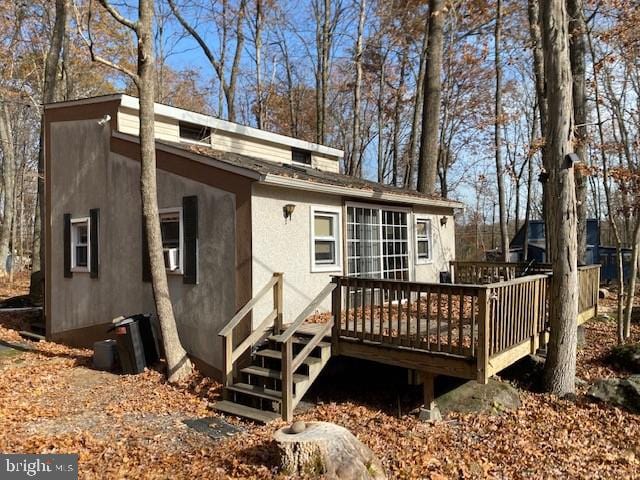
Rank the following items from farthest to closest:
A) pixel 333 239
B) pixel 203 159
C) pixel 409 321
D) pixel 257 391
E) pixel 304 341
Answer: pixel 333 239
pixel 203 159
pixel 304 341
pixel 257 391
pixel 409 321

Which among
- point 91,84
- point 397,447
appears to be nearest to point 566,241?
point 397,447

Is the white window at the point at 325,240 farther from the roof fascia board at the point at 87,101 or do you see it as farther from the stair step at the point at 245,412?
the roof fascia board at the point at 87,101

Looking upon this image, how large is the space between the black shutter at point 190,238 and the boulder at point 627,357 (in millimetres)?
7399

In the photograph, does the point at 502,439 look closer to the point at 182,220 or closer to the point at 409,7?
the point at 182,220

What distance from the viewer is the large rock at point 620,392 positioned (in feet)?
21.6

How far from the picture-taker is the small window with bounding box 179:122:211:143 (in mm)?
11266

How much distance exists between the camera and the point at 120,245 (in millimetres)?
9375

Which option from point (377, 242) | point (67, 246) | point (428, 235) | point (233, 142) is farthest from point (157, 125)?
point (428, 235)

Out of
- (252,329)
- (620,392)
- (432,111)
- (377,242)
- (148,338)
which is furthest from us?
(432,111)

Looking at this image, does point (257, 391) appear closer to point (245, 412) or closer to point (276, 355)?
point (245, 412)

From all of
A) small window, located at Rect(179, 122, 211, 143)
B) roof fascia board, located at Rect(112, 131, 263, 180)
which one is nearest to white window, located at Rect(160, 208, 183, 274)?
roof fascia board, located at Rect(112, 131, 263, 180)

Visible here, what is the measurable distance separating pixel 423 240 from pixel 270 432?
7.00m

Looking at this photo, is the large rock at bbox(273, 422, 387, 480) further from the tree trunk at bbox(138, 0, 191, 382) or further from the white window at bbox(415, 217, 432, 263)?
the white window at bbox(415, 217, 432, 263)

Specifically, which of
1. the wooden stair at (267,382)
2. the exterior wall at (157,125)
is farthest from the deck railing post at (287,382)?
the exterior wall at (157,125)
